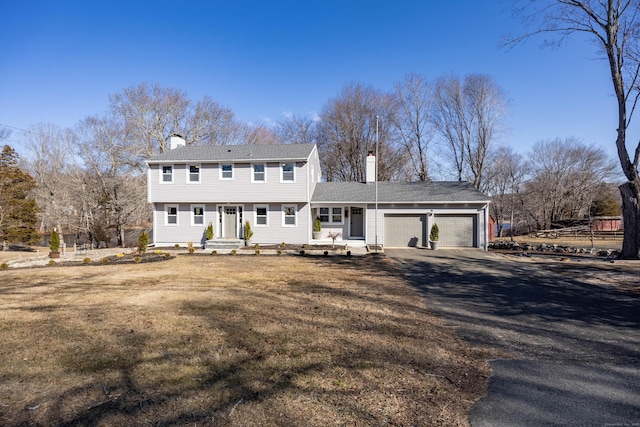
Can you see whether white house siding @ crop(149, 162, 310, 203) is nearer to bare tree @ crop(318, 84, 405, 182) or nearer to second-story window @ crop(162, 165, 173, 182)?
second-story window @ crop(162, 165, 173, 182)

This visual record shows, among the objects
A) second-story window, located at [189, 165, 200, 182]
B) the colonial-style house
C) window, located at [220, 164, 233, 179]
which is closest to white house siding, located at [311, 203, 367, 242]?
the colonial-style house

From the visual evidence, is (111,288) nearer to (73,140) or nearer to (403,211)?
(403,211)

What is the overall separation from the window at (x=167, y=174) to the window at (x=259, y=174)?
521cm

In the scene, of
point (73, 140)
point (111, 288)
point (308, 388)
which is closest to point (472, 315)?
point (308, 388)

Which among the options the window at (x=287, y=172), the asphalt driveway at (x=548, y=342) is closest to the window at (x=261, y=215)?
the window at (x=287, y=172)

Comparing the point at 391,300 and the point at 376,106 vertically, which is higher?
the point at 376,106

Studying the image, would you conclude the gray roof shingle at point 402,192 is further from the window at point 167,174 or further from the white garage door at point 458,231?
the window at point 167,174

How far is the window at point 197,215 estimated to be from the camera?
19353mm

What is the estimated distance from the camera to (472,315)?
610 cm

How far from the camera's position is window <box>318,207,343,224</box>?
20.0 meters

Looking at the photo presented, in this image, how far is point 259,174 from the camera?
1877 cm

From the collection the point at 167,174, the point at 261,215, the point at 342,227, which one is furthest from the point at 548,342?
the point at 167,174

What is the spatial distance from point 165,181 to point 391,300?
1689 cm

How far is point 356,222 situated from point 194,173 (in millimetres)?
10601
